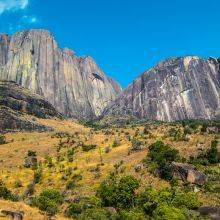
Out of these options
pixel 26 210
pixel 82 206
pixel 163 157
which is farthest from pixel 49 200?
pixel 163 157

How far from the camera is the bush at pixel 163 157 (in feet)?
255

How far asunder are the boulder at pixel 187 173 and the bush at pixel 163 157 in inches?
44.7

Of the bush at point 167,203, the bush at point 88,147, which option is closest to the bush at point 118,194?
the bush at point 167,203

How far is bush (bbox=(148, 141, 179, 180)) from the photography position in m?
77.8

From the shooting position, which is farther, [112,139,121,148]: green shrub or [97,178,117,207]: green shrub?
[112,139,121,148]: green shrub

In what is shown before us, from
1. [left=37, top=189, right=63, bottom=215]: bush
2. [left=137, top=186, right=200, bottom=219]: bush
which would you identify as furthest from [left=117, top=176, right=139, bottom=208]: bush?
[left=37, top=189, right=63, bottom=215]: bush

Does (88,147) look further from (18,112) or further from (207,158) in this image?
(18,112)

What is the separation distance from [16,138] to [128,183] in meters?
79.8

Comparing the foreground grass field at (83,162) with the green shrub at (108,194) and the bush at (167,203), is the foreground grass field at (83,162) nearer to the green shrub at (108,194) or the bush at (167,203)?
the bush at (167,203)

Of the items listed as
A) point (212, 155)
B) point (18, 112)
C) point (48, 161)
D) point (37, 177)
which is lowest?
point (37, 177)

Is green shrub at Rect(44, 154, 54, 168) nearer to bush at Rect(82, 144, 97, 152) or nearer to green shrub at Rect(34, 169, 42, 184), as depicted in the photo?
green shrub at Rect(34, 169, 42, 184)

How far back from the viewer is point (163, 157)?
8306cm

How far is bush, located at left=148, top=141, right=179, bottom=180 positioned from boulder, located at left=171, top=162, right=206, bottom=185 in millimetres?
1134

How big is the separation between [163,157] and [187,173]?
9053 millimetres
